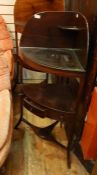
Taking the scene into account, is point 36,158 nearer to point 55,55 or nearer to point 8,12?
point 55,55

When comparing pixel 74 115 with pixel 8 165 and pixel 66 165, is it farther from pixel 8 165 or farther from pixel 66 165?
pixel 8 165

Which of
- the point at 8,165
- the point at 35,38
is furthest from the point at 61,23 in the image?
the point at 8,165

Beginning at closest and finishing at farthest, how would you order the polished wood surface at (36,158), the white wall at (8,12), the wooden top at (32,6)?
the polished wood surface at (36,158)
the wooden top at (32,6)
the white wall at (8,12)

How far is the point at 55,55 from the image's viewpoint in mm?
1396

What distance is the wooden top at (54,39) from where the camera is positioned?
4.31ft

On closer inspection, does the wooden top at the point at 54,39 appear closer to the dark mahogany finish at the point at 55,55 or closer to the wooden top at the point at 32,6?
the dark mahogany finish at the point at 55,55

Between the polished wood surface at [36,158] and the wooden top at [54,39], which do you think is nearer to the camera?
the wooden top at [54,39]

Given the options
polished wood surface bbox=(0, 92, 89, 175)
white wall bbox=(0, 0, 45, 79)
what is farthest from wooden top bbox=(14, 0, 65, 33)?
polished wood surface bbox=(0, 92, 89, 175)

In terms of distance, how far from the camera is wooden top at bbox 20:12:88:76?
1.31 meters

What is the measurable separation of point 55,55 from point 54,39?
0.18 meters

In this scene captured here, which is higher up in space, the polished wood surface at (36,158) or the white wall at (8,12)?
the white wall at (8,12)

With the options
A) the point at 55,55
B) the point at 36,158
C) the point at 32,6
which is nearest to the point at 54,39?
the point at 55,55

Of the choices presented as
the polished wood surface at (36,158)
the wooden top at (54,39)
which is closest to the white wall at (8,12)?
the wooden top at (54,39)

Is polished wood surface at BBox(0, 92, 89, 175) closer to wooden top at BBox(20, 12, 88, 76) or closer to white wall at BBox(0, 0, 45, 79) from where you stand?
wooden top at BBox(20, 12, 88, 76)
